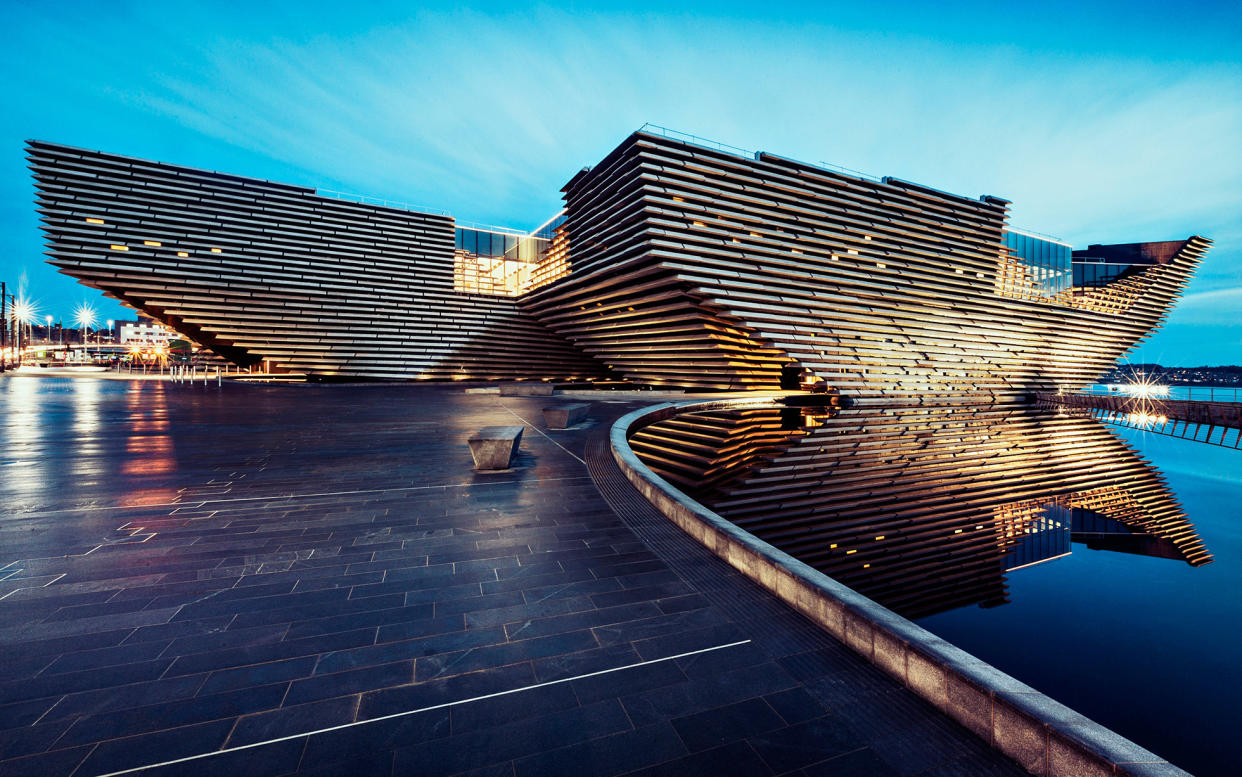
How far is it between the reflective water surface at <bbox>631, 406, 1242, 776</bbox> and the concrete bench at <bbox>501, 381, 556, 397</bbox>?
511 inches

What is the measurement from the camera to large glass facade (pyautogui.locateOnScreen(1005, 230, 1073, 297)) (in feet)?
160

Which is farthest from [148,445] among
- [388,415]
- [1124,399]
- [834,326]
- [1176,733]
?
[1124,399]

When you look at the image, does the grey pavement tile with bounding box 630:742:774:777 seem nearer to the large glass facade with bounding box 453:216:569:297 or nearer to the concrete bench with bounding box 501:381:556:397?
the concrete bench with bounding box 501:381:556:397

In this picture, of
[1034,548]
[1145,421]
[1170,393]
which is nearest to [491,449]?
[1034,548]

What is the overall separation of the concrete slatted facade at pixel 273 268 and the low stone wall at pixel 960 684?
129ft

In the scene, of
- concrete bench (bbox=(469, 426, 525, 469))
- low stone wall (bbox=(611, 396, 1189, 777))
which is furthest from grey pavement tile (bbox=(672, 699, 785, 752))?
concrete bench (bbox=(469, 426, 525, 469))

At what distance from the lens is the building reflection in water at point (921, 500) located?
7117 millimetres

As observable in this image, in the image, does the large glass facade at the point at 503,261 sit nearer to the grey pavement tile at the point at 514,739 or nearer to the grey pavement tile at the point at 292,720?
the grey pavement tile at the point at 292,720

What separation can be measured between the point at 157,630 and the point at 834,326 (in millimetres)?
34746

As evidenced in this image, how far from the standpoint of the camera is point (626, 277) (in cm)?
3002

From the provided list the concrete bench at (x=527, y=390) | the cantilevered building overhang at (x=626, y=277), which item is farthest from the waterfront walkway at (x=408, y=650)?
A: the cantilevered building overhang at (x=626, y=277)

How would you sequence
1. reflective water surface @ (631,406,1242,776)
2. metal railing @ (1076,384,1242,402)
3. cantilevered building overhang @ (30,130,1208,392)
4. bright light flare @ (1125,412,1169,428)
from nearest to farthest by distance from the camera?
reflective water surface @ (631,406,1242,776), cantilevered building overhang @ (30,130,1208,392), bright light flare @ (1125,412,1169,428), metal railing @ (1076,384,1242,402)

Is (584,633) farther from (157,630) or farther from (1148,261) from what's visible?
(1148,261)

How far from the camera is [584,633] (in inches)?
125
